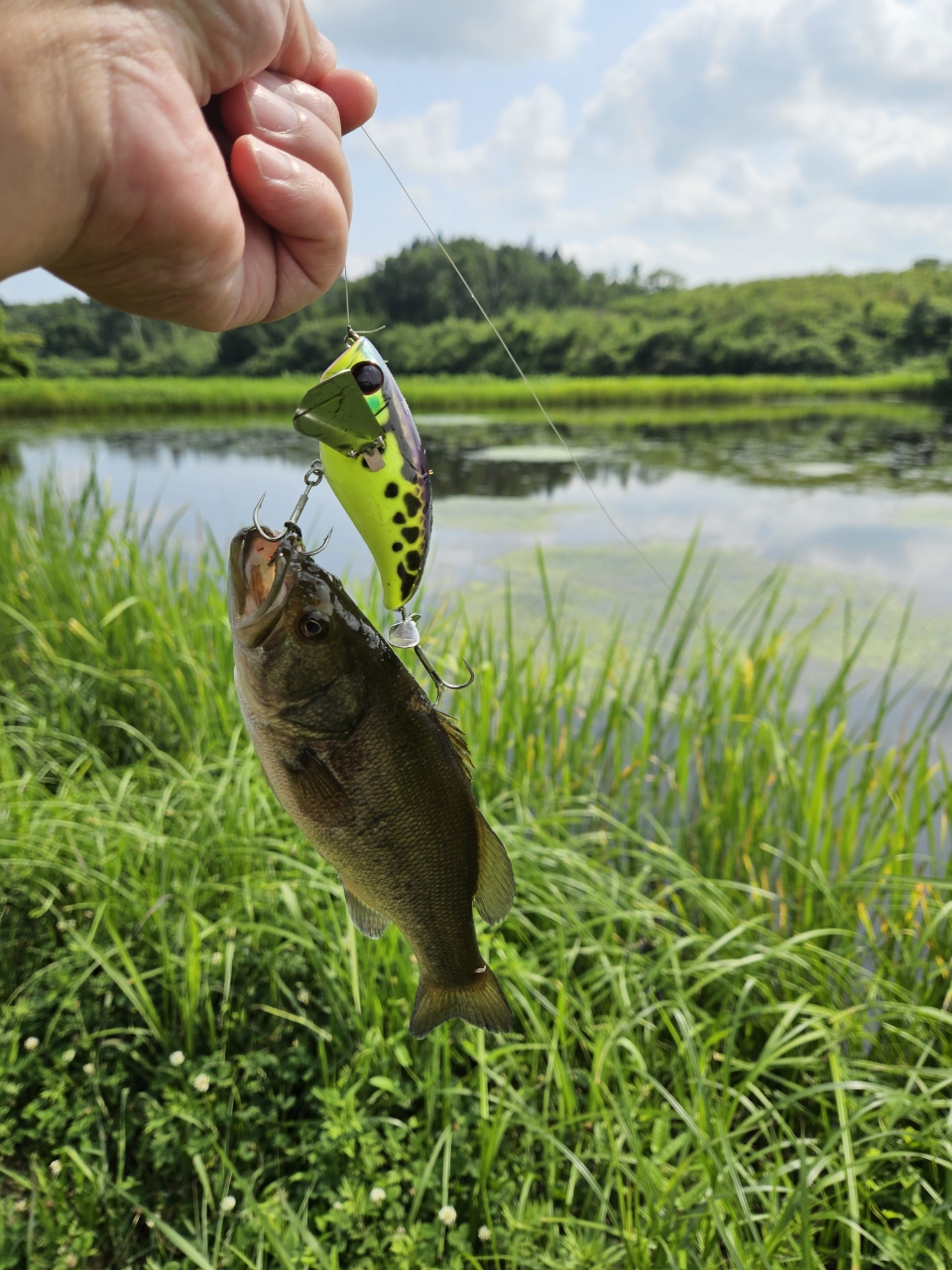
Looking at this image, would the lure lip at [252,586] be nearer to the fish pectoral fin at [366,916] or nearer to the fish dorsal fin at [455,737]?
the fish dorsal fin at [455,737]

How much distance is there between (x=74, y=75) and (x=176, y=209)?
161 mm

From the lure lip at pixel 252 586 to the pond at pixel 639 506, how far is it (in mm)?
503

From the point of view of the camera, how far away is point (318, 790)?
93 centimetres

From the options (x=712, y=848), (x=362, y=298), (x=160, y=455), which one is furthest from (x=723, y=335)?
(x=712, y=848)

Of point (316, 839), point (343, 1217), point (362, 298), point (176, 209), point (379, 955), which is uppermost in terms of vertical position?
point (362, 298)

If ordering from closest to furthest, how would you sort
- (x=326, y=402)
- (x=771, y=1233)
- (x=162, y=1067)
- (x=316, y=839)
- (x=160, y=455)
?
(x=326, y=402) → (x=316, y=839) → (x=771, y=1233) → (x=162, y=1067) → (x=160, y=455)

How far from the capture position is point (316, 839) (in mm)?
933

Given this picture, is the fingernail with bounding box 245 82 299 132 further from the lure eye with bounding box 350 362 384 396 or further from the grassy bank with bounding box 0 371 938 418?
the grassy bank with bounding box 0 371 938 418

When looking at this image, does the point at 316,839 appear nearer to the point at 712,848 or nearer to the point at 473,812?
the point at 473,812

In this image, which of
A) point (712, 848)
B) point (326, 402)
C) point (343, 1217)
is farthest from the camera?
point (712, 848)

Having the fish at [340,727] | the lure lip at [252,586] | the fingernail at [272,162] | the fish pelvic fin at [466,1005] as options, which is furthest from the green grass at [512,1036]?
the fingernail at [272,162]

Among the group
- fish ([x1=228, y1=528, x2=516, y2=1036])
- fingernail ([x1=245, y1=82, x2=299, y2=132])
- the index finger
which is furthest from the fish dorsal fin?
the index finger

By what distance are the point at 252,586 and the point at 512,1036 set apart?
180cm

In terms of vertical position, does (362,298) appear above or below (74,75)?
above
